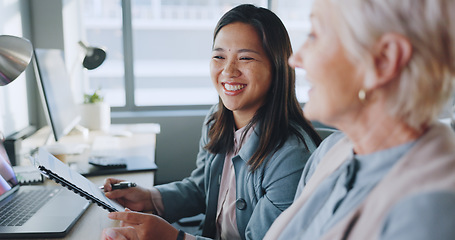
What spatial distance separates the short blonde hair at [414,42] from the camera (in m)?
0.55

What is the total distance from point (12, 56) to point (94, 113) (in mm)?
1282

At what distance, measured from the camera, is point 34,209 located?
110 cm

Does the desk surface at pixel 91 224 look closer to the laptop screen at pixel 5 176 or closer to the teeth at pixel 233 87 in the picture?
the laptop screen at pixel 5 176

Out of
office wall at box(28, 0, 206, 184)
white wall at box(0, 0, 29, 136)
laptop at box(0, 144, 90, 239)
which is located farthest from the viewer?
office wall at box(28, 0, 206, 184)

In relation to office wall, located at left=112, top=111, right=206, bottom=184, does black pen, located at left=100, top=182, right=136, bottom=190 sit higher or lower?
higher

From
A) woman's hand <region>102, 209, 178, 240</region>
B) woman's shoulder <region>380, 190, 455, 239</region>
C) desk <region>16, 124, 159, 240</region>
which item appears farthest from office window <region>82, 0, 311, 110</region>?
woman's shoulder <region>380, 190, 455, 239</region>

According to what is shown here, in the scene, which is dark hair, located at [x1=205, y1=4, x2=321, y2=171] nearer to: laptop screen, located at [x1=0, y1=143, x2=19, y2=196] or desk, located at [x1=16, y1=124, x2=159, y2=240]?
desk, located at [x1=16, y1=124, x2=159, y2=240]

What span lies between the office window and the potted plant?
2.48 feet

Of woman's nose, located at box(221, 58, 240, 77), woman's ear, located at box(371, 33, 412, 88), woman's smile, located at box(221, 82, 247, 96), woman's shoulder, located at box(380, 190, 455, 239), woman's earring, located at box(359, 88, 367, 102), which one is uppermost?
woman's ear, located at box(371, 33, 412, 88)

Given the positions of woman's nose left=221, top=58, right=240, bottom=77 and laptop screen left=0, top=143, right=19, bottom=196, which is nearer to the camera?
laptop screen left=0, top=143, right=19, bottom=196

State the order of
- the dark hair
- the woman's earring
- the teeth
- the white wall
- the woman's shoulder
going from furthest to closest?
the white wall < the teeth < the dark hair < the woman's earring < the woman's shoulder

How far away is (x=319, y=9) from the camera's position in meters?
0.65

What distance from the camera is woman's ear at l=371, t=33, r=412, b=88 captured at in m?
0.56

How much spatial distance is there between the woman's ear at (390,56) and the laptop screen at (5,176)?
113cm
